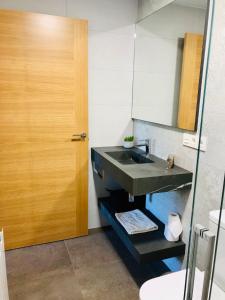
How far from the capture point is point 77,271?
207 centimetres

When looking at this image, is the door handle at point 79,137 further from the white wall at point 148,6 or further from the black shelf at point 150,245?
the white wall at point 148,6

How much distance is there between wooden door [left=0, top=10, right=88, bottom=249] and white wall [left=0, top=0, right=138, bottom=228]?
5.0 inches

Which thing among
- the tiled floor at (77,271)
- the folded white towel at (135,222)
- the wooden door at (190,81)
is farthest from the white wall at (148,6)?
the tiled floor at (77,271)

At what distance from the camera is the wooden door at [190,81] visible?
1.65m

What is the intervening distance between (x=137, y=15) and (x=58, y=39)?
855 mm

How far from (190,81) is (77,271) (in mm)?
1794

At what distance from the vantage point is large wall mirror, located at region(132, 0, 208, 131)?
1.68 metres

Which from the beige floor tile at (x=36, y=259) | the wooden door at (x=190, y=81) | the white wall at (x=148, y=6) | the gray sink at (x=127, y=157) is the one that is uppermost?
the white wall at (x=148, y=6)

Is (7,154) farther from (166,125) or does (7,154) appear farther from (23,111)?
(166,125)

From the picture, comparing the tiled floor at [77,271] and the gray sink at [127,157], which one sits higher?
the gray sink at [127,157]

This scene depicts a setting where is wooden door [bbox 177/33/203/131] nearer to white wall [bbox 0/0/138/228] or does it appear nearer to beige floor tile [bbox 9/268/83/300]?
white wall [bbox 0/0/138/228]

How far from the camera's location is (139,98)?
2.44 meters

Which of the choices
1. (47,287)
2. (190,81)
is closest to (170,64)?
(190,81)

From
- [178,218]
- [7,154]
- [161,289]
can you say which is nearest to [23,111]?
[7,154]
